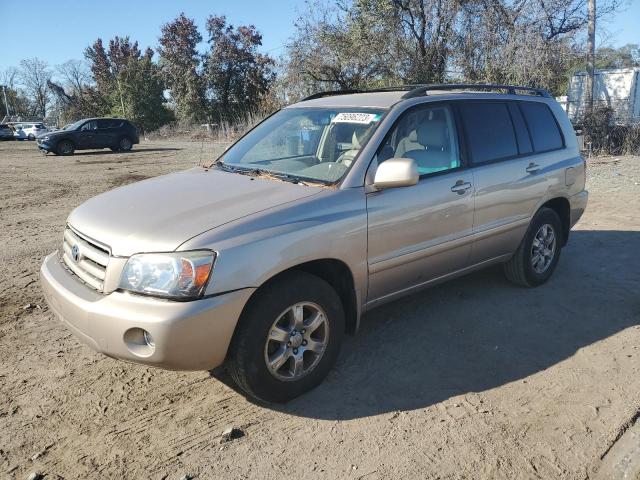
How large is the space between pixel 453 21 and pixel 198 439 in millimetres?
18434

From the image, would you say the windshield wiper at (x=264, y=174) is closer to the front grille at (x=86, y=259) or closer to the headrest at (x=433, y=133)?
the headrest at (x=433, y=133)

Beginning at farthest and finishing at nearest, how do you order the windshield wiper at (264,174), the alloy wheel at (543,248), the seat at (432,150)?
the alloy wheel at (543,248)
the seat at (432,150)
the windshield wiper at (264,174)

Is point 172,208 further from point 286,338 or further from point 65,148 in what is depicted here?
point 65,148

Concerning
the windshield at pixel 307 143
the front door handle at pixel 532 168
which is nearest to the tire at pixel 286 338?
the windshield at pixel 307 143

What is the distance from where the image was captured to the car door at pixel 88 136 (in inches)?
942

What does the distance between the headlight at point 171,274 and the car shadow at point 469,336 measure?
1008mm

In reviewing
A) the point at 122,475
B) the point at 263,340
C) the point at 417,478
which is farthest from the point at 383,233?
the point at 122,475

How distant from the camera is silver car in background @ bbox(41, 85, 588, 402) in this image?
2781 millimetres

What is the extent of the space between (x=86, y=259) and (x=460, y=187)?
2.65 m

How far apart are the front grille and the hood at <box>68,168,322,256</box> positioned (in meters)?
0.06

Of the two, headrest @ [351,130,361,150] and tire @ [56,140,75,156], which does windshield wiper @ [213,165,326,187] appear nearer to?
headrest @ [351,130,361,150]

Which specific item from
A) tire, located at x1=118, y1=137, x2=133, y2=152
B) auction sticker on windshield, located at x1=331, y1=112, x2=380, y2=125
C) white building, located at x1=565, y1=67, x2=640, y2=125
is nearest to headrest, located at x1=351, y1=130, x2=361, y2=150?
auction sticker on windshield, located at x1=331, y1=112, x2=380, y2=125

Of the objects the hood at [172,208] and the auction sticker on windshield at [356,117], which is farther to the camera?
the auction sticker on windshield at [356,117]

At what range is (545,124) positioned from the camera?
5.11 meters
